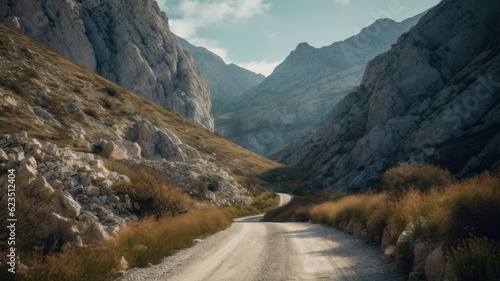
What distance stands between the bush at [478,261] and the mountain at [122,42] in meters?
106

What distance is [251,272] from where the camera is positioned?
7133 millimetres

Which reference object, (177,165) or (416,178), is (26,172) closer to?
(416,178)

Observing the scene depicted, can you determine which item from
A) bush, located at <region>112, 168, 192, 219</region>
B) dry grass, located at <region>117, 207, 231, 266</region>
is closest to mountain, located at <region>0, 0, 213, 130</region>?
bush, located at <region>112, 168, 192, 219</region>

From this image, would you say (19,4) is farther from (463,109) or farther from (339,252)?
(463,109)

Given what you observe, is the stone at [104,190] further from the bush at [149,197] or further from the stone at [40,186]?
the stone at [40,186]

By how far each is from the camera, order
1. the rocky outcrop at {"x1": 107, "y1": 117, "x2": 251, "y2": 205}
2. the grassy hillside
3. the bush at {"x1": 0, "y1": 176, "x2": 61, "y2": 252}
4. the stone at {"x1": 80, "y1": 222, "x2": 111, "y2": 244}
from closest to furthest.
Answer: the bush at {"x1": 0, "y1": 176, "x2": 61, "y2": 252}, the stone at {"x1": 80, "y1": 222, "x2": 111, "y2": 244}, the grassy hillside, the rocky outcrop at {"x1": 107, "y1": 117, "x2": 251, "y2": 205}

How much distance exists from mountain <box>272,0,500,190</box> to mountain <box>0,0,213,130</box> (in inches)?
3423

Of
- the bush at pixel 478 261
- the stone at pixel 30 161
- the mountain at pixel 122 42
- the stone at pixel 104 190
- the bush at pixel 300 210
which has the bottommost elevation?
the bush at pixel 300 210

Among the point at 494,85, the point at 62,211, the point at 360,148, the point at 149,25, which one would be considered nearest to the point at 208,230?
the point at 62,211

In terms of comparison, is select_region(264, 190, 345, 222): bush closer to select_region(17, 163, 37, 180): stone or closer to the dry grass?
the dry grass

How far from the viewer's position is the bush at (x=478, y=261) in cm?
408

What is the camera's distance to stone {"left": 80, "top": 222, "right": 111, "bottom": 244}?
26.1ft

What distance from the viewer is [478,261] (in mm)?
4199

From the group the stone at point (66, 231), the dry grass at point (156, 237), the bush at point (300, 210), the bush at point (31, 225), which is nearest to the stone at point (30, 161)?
the bush at point (31, 225)
